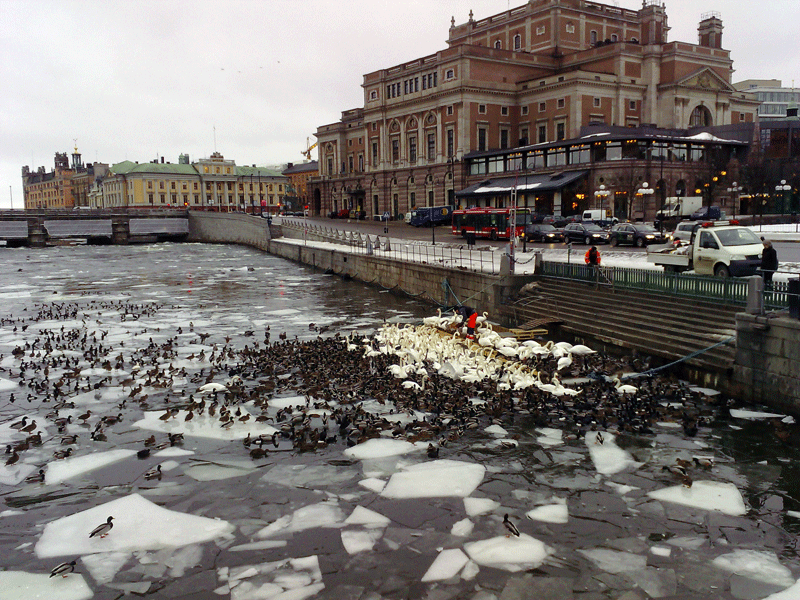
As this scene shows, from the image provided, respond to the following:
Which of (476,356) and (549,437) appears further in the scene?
(476,356)

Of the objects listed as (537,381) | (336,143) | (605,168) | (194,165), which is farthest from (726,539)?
(194,165)

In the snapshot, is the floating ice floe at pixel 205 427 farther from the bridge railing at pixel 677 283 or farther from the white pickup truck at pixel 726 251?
the white pickup truck at pixel 726 251

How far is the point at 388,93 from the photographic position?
297ft

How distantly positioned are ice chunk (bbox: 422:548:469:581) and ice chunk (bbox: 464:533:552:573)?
6.2 inches

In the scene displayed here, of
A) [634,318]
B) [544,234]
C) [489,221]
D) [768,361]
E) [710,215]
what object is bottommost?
[768,361]

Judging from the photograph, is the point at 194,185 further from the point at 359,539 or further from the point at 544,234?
the point at 359,539

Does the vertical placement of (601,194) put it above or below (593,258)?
above

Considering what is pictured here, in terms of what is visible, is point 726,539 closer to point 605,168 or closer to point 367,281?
point 367,281

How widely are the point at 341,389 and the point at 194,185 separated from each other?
142212 mm

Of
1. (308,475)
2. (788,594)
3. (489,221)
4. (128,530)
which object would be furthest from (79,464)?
(489,221)

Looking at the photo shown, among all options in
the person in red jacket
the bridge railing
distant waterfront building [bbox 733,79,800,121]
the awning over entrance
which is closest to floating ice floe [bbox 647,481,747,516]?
the bridge railing

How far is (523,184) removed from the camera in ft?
220

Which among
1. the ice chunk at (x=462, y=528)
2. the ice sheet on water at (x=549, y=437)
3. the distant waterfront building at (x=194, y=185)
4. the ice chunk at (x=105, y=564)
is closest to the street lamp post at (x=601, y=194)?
the ice sheet on water at (x=549, y=437)

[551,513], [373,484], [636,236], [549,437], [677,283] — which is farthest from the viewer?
[636,236]
